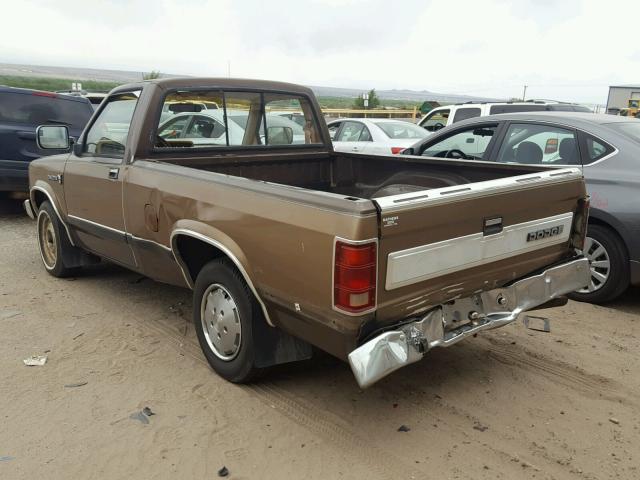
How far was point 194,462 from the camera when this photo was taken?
297cm

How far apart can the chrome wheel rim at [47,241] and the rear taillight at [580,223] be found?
15.6 feet

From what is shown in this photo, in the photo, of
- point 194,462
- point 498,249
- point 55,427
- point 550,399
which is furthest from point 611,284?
point 55,427

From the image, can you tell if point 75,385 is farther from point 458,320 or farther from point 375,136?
point 375,136

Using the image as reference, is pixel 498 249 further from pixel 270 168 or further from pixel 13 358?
pixel 13 358

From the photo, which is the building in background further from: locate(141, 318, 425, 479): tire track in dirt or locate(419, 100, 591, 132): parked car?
locate(141, 318, 425, 479): tire track in dirt

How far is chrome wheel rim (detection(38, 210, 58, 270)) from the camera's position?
19.3ft

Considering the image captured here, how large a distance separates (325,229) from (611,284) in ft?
11.1

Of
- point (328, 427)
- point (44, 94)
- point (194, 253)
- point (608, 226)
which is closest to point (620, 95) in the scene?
point (608, 226)

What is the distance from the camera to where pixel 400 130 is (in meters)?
11.4

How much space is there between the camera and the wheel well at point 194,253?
150 inches

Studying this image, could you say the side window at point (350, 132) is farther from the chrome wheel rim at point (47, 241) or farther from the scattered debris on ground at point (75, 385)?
the scattered debris on ground at point (75, 385)

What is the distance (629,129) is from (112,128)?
180 inches

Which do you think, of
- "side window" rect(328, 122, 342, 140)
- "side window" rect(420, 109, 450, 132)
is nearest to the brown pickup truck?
"side window" rect(328, 122, 342, 140)

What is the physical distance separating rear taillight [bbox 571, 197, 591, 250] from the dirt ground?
33.5 inches
